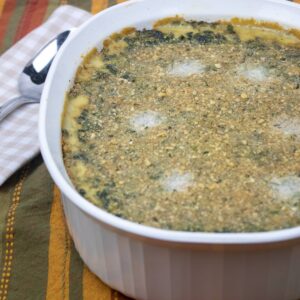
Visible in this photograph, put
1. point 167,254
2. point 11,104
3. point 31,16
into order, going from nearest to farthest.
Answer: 1. point 167,254
2. point 11,104
3. point 31,16

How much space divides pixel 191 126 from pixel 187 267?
36 centimetres

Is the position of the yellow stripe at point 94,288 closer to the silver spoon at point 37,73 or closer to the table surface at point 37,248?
the table surface at point 37,248

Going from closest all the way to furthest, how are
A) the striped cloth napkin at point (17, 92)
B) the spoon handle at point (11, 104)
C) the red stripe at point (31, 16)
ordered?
the striped cloth napkin at point (17, 92) < the spoon handle at point (11, 104) < the red stripe at point (31, 16)

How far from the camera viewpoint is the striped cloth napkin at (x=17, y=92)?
1594mm

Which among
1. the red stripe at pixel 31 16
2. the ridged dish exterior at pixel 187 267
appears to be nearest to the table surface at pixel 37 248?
the ridged dish exterior at pixel 187 267

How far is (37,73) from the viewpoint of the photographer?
5.90 ft

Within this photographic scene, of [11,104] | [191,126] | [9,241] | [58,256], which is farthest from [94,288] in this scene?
[11,104]

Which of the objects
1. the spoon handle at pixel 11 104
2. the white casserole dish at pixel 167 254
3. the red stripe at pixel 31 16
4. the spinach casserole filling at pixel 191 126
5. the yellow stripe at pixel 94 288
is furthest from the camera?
the red stripe at pixel 31 16

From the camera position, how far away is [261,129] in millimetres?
1330

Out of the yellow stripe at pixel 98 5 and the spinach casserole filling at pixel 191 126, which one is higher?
the spinach casserole filling at pixel 191 126

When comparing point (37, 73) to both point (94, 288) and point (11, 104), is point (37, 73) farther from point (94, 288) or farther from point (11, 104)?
point (94, 288)

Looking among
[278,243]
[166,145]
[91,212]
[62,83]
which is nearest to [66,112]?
[62,83]

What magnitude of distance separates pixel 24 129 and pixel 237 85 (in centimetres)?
63

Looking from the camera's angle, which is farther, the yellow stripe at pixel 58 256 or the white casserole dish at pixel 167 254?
the yellow stripe at pixel 58 256
